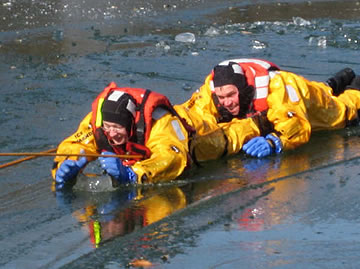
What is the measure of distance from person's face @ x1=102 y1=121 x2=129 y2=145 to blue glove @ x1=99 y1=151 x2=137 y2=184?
0.63 ft

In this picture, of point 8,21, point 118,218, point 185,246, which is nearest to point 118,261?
point 185,246

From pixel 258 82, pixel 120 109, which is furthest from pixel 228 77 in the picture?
pixel 120 109

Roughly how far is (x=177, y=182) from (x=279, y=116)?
A: 61.2 inches

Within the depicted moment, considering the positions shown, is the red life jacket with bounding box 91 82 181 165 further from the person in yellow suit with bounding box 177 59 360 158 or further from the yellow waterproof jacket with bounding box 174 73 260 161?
the person in yellow suit with bounding box 177 59 360 158

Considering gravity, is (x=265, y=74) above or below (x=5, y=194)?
above

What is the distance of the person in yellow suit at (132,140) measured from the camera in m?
7.10

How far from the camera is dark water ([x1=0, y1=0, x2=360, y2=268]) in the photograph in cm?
560

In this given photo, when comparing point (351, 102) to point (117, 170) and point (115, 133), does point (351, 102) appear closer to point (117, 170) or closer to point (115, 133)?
point (115, 133)

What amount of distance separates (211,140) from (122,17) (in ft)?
27.7

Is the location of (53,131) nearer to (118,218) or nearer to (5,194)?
(5,194)

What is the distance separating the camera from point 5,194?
717 centimetres

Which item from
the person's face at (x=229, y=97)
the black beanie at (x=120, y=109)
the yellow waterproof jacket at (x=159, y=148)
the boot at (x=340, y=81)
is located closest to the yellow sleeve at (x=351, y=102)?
the boot at (x=340, y=81)

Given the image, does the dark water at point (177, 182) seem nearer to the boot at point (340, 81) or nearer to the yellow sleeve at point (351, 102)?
the yellow sleeve at point (351, 102)

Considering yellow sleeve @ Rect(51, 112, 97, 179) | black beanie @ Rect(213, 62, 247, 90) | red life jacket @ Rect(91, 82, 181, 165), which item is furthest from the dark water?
black beanie @ Rect(213, 62, 247, 90)
